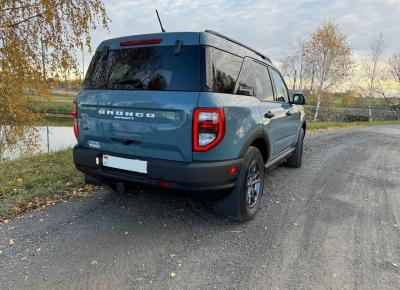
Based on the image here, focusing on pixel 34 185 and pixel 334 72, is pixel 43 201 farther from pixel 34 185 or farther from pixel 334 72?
pixel 334 72

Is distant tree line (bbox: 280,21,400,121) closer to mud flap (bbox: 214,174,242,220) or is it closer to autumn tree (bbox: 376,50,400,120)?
autumn tree (bbox: 376,50,400,120)

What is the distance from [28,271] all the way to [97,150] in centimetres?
129

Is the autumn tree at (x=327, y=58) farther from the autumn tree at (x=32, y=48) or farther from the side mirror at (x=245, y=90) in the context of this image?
A: the side mirror at (x=245, y=90)

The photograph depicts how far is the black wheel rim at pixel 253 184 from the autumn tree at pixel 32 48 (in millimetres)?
7699

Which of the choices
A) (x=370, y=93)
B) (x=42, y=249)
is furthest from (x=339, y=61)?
(x=42, y=249)

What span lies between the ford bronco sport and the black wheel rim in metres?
0.01

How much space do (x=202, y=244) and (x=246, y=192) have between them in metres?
0.75

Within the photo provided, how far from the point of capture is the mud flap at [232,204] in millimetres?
3234

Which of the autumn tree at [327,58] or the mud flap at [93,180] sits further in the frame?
the autumn tree at [327,58]

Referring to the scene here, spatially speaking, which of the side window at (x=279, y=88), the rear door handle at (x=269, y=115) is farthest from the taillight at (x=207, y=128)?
the side window at (x=279, y=88)

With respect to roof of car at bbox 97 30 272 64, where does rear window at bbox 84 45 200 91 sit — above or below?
below

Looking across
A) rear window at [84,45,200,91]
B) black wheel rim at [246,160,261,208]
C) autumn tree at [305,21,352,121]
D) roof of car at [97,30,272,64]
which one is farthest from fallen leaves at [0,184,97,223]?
autumn tree at [305,21,352,121]

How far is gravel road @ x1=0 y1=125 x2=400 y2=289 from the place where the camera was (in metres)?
2.57

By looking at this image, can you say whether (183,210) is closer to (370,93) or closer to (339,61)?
(339,61)
